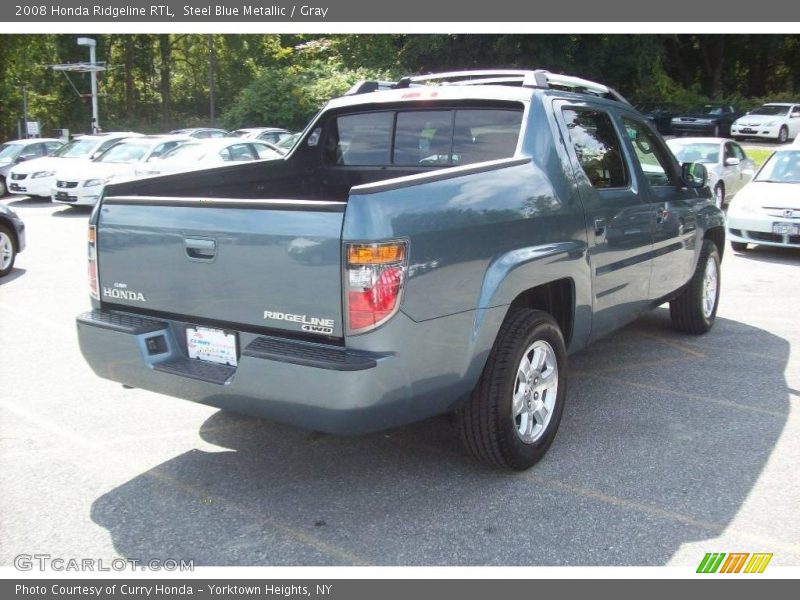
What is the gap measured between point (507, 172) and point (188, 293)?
1653 mm

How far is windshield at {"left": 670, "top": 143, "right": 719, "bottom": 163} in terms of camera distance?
15234 mm

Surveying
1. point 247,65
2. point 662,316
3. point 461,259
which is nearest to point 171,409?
point 461,259

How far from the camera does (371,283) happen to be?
10.4ft

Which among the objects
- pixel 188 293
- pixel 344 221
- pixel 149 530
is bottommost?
pixel 149 530

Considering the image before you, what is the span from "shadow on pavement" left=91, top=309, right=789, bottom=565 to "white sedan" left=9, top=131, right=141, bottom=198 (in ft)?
52.0

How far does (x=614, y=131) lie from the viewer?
5.17 meters

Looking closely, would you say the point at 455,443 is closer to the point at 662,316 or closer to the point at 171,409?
the point at 171,409

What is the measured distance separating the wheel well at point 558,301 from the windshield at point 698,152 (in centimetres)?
1189

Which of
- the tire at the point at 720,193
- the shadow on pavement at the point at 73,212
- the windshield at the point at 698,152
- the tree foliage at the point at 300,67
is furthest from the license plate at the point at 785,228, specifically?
the tree foliage at the point at 300,67

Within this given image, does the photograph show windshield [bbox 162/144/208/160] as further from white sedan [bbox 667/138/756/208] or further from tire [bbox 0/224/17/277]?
white sedan [bbox 667/138/756/208]

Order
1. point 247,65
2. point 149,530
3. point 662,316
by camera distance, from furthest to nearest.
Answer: point 247,65
point 662,316
point 149,530

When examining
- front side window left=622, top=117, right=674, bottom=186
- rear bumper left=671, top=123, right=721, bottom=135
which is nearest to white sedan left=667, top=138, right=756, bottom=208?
front side window left=622, top=117, right=674, bottom=186

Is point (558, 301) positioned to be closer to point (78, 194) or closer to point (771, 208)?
point (771, 208)

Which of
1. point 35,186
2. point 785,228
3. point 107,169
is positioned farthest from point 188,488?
point 35,186
